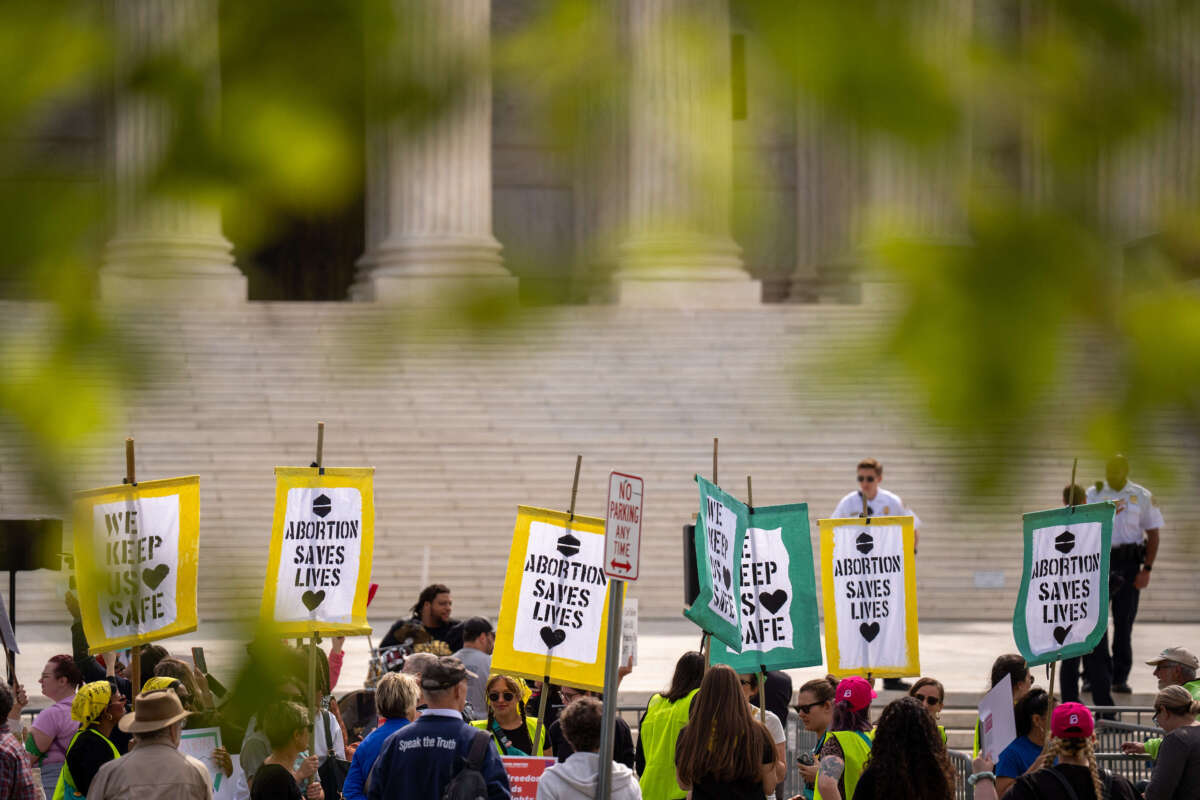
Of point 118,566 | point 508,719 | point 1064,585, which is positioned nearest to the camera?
point 118,566

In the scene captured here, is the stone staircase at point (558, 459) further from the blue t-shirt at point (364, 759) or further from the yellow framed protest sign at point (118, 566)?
the yellow framed protest sign at point (118, 566)

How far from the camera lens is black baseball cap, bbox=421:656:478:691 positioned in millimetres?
6742

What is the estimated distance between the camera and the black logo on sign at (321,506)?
8.33 m

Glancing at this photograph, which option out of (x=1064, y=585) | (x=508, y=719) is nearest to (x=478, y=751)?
(x=508, y=719)

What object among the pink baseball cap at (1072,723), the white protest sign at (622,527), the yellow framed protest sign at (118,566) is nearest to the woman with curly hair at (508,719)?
the white protest sign at (622,527)

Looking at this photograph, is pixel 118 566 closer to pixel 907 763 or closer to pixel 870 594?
pixel 907 763

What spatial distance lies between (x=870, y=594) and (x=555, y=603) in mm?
2324

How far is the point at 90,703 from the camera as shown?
7.53 metres

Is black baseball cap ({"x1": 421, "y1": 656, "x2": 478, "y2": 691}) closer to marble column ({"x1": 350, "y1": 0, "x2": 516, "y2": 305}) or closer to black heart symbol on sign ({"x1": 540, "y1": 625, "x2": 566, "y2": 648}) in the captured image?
black heart symbol on sign ({"x1": 540, "y1": 625, "x2": 566, "y2": 648})

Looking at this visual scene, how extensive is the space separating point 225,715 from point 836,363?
0.68 metres

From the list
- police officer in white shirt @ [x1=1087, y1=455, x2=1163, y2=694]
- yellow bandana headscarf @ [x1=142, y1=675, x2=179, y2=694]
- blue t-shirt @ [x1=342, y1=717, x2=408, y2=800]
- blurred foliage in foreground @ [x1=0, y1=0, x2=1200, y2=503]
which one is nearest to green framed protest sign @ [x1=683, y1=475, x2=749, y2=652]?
blue t-shirt @ [x1=342, y1=717, x2=408, y2=800]

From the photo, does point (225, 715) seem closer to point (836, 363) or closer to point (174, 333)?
point (174, 333)

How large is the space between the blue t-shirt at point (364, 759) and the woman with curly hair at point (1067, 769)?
2.47 meters

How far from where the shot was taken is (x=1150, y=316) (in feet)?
4.54
